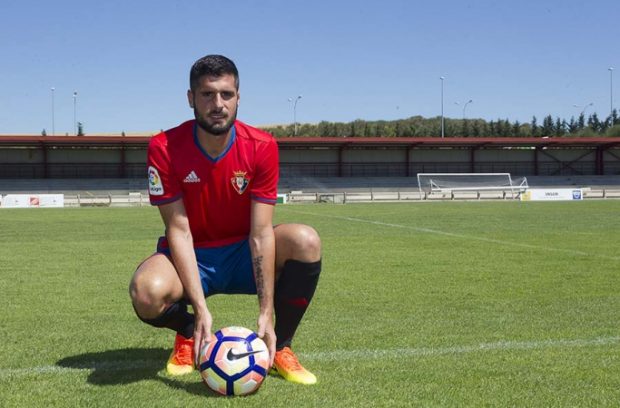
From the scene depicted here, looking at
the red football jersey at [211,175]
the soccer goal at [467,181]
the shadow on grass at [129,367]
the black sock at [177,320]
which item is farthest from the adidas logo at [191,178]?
the soccer goal at [467,181]

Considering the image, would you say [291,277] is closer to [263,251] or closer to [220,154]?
[263,251]

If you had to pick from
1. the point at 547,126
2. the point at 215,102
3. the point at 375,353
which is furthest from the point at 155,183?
the point at 547,126

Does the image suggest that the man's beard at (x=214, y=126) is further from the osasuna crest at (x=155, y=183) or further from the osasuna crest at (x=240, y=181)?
the osasuna crest at (x=155, y=183)

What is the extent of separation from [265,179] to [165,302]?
0.96 meters

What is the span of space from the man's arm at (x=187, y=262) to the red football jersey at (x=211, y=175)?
3.5 inches

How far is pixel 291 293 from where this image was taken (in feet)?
15.3

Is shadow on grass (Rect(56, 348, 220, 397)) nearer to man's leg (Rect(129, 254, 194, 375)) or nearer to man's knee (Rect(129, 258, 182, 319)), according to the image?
man's leg (Rect(129, 254, 194, 375))

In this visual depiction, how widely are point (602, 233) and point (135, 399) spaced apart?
15.2 metres

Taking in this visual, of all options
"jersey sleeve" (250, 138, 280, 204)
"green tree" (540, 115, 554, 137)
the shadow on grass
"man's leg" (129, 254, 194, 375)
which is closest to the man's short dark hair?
"jersey sleeve" (250, 138, 280, 204)

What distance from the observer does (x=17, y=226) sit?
21859 millimetres

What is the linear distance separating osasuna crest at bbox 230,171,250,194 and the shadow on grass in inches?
46.9

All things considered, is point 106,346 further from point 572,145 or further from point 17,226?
point 572,145

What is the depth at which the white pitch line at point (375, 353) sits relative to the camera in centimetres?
462

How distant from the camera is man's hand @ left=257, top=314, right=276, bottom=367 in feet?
14.0
